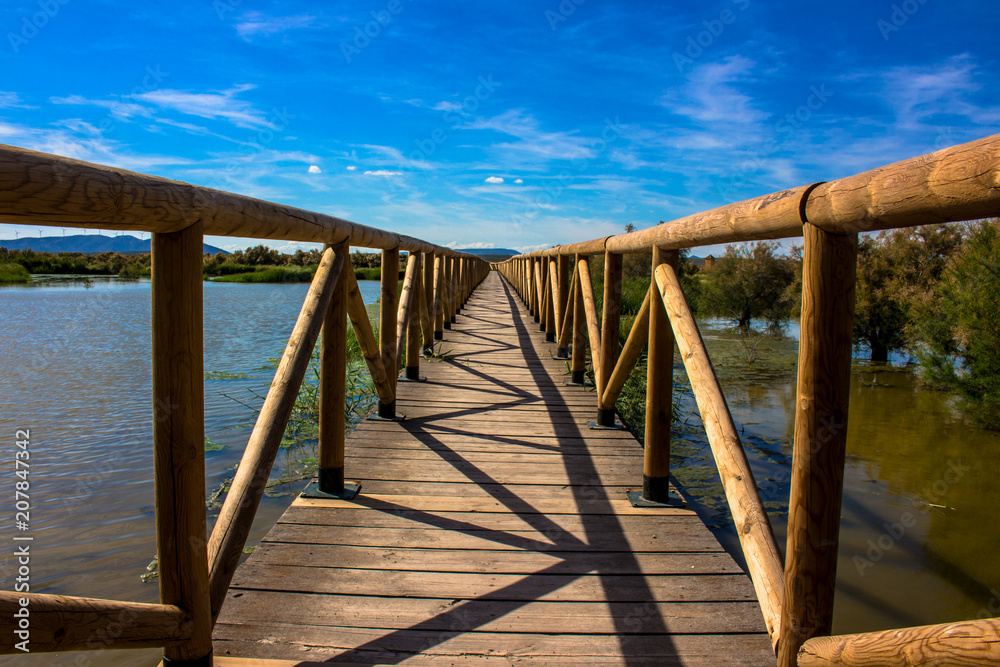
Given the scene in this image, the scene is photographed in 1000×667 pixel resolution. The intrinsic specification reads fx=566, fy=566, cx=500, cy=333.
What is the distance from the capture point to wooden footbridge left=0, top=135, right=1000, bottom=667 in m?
1.15

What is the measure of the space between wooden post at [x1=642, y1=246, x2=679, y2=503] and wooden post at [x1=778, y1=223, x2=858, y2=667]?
126 cm

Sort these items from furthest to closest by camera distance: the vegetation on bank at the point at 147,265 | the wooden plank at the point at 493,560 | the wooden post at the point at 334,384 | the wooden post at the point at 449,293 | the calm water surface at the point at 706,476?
1. the vegetation on bank at the point at 147,265
2. the wooden post at the point at 449,293
3. the calm water surface at the point at 706,476
4. the wooden post at the point at 334,384
5. the wooden plank at the point at 493,560

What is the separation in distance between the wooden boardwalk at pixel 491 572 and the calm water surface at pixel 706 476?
73cm

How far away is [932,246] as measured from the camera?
9891 mm

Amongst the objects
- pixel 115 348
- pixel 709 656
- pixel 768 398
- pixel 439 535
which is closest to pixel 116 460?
pixel 439 535

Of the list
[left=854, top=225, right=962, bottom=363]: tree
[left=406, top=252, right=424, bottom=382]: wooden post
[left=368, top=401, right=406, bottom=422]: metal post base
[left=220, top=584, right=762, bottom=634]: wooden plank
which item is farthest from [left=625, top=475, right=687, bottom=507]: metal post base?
[left=854, top=225, right=962, bottom=363]: tree

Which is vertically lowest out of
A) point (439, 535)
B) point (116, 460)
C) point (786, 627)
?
point (116, 460)

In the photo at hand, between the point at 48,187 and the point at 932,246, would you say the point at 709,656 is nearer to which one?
the point at 48,187

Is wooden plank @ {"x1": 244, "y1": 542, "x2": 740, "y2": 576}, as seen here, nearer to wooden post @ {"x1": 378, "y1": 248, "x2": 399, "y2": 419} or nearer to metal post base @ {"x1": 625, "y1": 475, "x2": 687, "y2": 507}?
metal post base @ {"x1": 625, "y1": 475, "x2": 687, "y2": 507}

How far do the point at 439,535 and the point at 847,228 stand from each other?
1.95 m

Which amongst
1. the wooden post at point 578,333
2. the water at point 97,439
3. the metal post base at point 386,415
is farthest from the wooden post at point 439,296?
the metal post base at point 386,415

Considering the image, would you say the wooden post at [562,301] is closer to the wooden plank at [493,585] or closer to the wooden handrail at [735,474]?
the wooden handrail at [735,474]

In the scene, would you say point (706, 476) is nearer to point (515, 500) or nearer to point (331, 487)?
point (515, 500)

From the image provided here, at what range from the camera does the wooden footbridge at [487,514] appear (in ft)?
3.76
